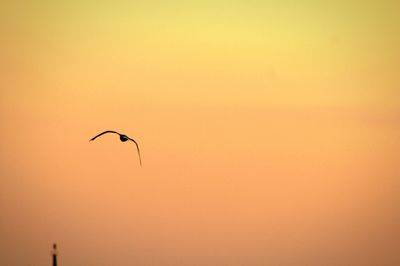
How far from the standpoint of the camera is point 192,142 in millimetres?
1665

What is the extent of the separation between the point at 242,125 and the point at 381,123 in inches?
21.9

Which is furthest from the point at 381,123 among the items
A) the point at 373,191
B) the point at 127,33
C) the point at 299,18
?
the point at 127,33

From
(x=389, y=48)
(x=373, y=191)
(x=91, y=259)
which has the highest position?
(x=389, y=48)

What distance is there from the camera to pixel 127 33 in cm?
162

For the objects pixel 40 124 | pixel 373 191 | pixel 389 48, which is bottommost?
pixel 373 191

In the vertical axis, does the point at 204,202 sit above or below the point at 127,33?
below

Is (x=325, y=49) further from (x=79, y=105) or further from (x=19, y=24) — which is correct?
(x=19, y=24)

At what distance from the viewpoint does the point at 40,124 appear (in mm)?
1610

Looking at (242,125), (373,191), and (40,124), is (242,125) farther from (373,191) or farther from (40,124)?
(40,124)

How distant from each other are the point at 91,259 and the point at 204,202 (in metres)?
0.48

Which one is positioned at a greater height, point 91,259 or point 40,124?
point 40,124

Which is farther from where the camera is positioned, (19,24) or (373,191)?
(373,191)

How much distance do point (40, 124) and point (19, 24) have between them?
38 centimetres

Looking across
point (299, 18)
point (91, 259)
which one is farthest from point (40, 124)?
point (299, 18)
